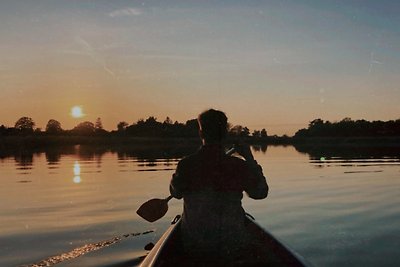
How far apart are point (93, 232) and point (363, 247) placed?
758cm

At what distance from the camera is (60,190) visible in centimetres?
2414

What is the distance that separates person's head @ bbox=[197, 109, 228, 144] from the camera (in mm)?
6008

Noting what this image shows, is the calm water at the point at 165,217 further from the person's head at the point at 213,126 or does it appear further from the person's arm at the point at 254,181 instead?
the person's head at the point at 213,126

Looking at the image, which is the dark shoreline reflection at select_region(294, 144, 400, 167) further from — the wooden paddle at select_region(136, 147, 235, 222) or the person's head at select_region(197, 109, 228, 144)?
the person's head at select_region(197, 109, 228, 144)

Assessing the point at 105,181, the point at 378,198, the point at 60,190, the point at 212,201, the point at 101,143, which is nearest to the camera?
the point at 212,201

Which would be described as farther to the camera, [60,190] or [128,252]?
[60,190]

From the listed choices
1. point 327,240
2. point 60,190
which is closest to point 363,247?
point 327,240

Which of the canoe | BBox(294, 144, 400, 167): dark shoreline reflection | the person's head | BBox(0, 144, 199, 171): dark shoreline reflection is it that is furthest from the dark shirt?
BBox(294, 144, 400, 167): dark shoreline reflection

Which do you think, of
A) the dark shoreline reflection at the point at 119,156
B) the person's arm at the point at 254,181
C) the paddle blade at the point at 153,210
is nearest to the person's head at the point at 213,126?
the person's arm at the point at 254,181

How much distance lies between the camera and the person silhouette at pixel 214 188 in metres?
5.82

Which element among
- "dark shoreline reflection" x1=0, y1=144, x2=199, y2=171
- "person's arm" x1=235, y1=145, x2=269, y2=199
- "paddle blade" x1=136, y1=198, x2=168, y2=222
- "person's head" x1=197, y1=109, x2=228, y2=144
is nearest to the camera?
"person's arm" x1=235, y1=145, x2=269, y2=199

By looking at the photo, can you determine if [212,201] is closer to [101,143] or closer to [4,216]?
[4,216]

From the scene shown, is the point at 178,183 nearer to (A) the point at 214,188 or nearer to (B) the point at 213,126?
(A) the point at 214,188

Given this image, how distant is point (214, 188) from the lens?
229 inches
